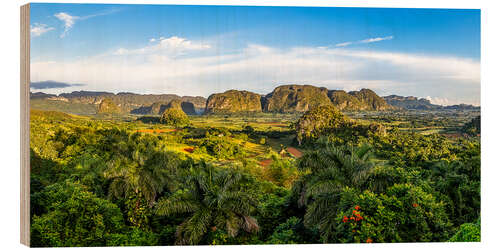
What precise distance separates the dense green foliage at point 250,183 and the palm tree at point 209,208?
0.03m

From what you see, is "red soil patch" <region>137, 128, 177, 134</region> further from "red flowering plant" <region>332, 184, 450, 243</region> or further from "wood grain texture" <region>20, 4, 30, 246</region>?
"red flowering plant" <region>332, 184, 450, 243</region>

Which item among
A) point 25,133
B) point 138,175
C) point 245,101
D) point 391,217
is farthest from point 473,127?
point 25,133

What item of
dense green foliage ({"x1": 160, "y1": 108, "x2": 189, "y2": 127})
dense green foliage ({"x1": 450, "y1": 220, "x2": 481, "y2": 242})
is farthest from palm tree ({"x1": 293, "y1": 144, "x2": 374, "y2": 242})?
dense green foliage ({"x1": 160, "y1": 108, "x2": 189, "y2": 127})

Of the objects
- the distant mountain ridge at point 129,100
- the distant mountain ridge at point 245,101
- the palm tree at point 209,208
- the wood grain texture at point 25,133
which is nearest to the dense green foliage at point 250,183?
the palm tree at point 209,208

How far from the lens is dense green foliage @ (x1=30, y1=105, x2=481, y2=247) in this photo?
24.1ft

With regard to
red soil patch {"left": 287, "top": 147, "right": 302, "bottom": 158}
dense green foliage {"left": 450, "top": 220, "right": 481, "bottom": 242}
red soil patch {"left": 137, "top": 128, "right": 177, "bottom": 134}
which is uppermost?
red soil patch {"left": 137, "top": 128, "right": 177, "bottom": 134}

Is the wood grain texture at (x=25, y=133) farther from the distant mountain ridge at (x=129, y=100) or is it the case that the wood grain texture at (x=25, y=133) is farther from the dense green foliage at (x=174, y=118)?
the dense green foliage at (x=174, y=118)

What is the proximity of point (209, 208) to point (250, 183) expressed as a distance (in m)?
2.73

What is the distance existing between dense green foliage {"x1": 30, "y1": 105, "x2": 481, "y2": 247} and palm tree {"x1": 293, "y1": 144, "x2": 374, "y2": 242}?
0.03 metres

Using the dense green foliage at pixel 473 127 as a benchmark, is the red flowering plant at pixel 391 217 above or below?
below

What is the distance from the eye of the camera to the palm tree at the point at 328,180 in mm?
7414

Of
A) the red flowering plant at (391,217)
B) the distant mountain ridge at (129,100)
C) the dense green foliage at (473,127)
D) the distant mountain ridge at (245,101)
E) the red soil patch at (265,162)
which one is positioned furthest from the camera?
the red soil patch at (265,162)

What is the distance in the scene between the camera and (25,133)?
7516 mm

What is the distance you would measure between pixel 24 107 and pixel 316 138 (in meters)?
10.1
